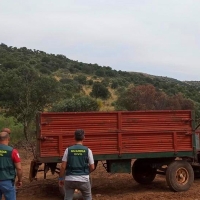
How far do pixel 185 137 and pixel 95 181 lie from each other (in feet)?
10.2

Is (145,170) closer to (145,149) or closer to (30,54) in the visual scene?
(145,149)

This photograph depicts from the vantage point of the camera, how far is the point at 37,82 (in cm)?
1986

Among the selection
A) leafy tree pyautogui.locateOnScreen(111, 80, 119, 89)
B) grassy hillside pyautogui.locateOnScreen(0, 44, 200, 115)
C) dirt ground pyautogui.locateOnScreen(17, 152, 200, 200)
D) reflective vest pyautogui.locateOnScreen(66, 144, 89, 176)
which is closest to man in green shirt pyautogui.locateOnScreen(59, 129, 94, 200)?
reflective vest pyautogui.locateOnScreen(66, 144, 89, 176)

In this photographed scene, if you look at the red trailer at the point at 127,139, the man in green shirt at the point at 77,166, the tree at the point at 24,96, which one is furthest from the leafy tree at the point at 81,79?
the man in green shirt at the point at 77,166

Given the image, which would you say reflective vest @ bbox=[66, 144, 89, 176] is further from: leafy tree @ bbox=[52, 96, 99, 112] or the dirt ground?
leafy tree @ bbox=[52, 96, 99, 112]

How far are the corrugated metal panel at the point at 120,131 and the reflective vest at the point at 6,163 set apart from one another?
2.78m

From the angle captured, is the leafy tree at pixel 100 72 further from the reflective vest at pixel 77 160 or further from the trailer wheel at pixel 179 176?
the reflective vest at pixel 77 160

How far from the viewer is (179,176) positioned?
10.5 metres

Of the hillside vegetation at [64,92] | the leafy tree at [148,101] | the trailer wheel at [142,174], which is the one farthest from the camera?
the leafy tree at [148,101]

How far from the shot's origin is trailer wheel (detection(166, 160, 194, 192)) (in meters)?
A: 10.3

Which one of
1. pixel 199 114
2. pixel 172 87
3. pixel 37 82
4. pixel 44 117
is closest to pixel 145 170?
pixel 44 117

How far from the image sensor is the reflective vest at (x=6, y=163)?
6.55 m

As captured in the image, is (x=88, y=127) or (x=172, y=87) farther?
(x=172, y=87)

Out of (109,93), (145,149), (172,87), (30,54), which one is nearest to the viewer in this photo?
(145,149)
